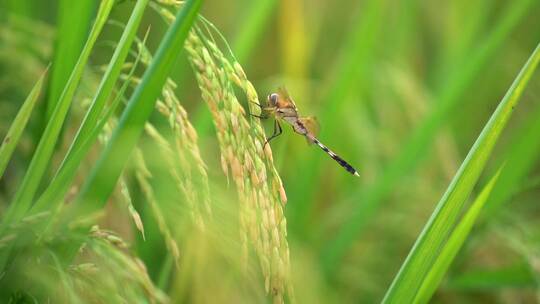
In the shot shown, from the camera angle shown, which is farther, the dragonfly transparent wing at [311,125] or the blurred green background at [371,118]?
the blurred green background at [371,118]

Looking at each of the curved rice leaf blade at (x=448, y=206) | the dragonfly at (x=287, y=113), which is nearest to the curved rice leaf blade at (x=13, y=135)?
the dragonfly at (x=287, y=113)

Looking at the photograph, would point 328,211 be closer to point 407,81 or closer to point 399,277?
point 407,81

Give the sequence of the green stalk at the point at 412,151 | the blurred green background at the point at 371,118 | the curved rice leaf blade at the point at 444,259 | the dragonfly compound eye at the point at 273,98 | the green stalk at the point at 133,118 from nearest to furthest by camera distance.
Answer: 1. the green stalk at the point at 133,118
2. the curved rice leaf blade at the point at 444,259
3. the dragonfly compound eye at the point at 273,98
4. the blurred green background at the point at 371,118
5. the green stalk at the point at 412,151

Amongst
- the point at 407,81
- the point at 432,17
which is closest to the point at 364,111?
the point at 407,81

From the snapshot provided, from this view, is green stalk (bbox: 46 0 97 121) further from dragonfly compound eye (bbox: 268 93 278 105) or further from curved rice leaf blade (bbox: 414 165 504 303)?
curved rice leaf blade (bbox: 414 165 504 303)

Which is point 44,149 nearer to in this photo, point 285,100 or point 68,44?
point 68,44

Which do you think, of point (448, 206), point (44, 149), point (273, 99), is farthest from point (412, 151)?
point (44, 149)

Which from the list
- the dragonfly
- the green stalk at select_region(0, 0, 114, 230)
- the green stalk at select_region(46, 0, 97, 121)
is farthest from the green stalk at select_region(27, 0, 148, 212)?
the dragonfly

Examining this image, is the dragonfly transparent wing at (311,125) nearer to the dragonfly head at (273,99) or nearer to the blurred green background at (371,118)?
the dragonfly head at (273,99)
